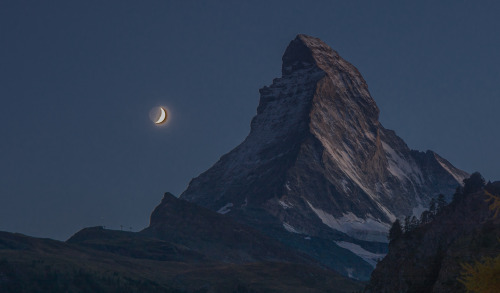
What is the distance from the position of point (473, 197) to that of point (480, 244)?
10329 centimetres

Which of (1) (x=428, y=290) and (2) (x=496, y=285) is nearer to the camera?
(2) (x=496, y=285)

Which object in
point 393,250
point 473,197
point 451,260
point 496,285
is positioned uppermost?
point 473,197

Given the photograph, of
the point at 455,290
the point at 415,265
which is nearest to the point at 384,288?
the point at 415,265

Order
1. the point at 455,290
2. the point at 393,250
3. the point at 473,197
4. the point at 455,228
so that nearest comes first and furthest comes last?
the point at 455,290 < the point at 393,250 < the point at 455,228 < the point at 473,197

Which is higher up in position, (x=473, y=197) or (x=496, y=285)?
(x=473, y=197)

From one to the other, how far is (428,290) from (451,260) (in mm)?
8213

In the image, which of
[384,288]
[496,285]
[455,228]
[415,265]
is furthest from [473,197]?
[496,285]

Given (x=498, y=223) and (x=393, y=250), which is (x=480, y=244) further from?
(x=393, y=250)

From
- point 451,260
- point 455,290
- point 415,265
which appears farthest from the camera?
point 415,265

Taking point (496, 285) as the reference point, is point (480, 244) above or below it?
above

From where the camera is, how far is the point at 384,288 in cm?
9531

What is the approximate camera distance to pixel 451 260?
68375 millimetres

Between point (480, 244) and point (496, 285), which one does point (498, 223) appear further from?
point (496, 285)

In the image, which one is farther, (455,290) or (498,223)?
(498,223)
